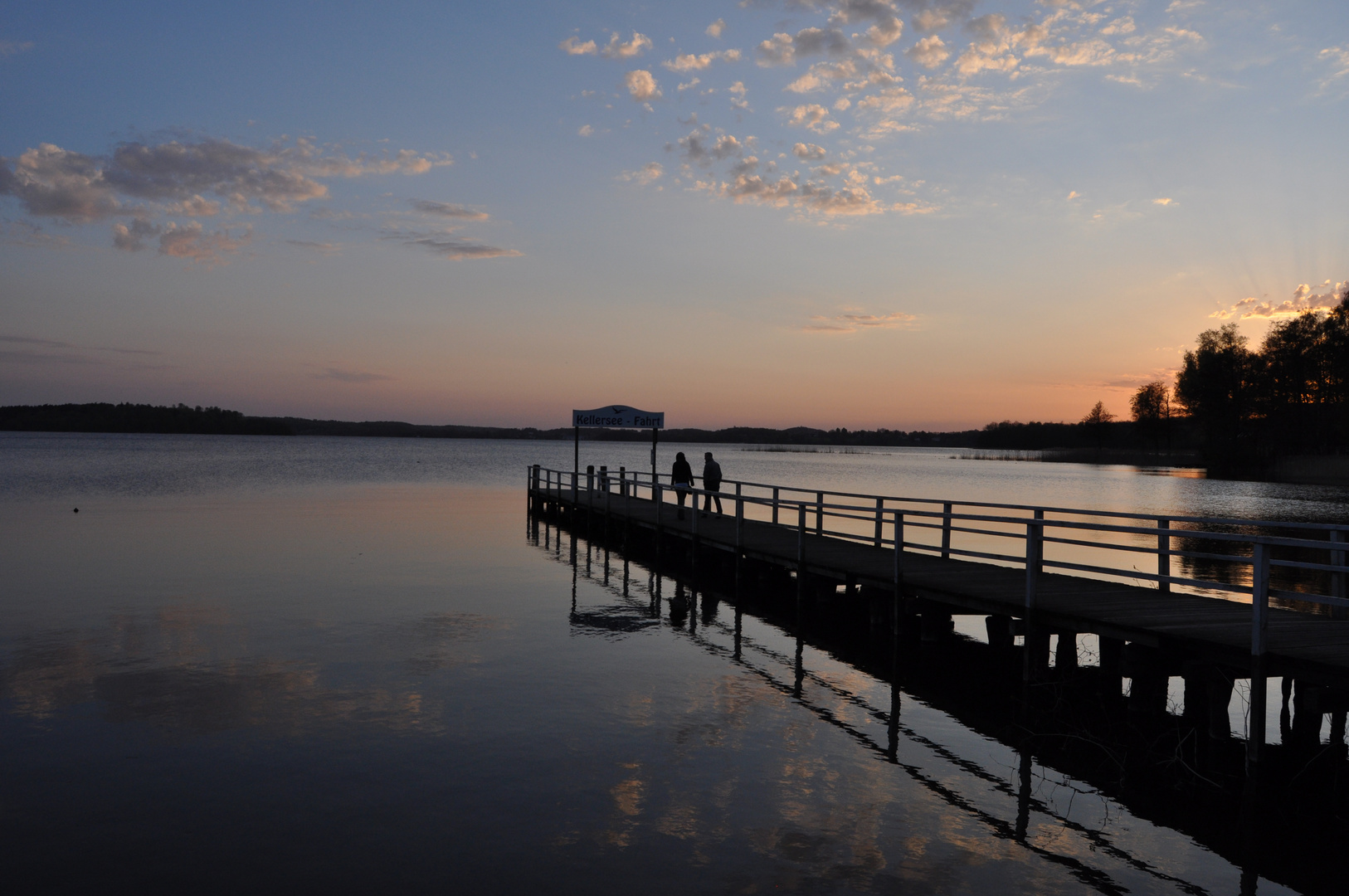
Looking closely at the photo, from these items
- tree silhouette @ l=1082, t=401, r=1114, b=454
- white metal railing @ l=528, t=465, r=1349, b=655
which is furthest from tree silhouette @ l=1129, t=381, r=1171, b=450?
white metal railing @ l=528, t=465, r=1349, b=655

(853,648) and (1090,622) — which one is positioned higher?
(1090,622)

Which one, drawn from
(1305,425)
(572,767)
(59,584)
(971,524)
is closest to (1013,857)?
(572,767)

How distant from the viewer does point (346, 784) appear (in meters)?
7.79

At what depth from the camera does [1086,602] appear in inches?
440

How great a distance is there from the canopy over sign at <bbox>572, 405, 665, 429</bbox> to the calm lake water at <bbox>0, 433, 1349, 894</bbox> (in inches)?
553

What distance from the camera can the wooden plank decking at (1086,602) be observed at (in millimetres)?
8727

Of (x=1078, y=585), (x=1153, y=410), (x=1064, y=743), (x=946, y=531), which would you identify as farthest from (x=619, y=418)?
(x=1153, y=410)

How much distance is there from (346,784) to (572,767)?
6.39ft

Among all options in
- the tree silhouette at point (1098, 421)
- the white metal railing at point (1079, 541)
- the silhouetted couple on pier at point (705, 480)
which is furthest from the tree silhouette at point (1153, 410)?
the silhouetted couple on pier at point (705, 480)

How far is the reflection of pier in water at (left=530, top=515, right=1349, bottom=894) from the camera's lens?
7113 millimetres

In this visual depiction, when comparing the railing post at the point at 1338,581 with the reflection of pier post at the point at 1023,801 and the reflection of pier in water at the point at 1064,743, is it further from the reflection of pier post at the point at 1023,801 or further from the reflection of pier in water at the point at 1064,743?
the reflection of pier post at the point at 1023,801

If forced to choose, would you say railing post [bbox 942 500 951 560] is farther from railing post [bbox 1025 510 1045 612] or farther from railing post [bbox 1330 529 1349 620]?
railing post [bbox 1330 529 1349 620]

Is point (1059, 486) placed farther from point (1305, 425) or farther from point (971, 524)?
point (971, 524)

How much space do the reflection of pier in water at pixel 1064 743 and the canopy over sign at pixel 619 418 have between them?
1635cm
